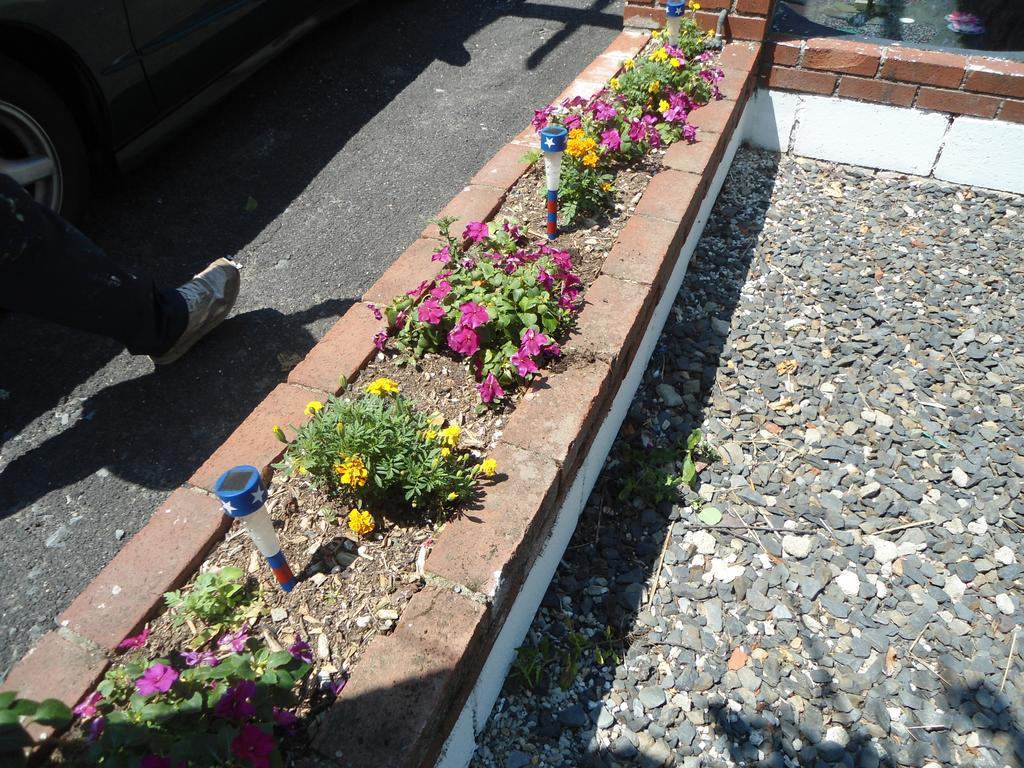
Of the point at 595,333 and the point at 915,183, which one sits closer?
the point at 595,333

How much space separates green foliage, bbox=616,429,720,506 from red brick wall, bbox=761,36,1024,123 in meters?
2.52

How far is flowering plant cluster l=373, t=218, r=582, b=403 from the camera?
7.78 feet

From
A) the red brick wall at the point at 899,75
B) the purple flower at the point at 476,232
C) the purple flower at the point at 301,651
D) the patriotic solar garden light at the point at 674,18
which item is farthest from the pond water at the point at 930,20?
the purple flower at the point at 301,651

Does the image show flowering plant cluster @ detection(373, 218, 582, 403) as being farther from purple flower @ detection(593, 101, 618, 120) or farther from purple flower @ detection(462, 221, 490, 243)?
purple flower @ detection(593, 101, 618, 120)

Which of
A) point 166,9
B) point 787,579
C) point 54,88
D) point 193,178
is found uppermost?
point 166,9

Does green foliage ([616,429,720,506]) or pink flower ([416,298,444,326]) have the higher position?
pink flower ([416,298,444,326])

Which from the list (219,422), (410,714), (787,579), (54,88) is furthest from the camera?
(54,88)

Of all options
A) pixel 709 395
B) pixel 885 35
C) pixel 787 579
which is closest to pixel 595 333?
pixel 709 395

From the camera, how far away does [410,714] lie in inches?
62.3

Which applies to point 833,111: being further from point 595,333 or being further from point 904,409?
point 595,333

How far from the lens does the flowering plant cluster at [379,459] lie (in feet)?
6.53

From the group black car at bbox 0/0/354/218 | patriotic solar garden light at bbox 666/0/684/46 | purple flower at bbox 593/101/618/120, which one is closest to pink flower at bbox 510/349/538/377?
purple flower at bbox 593/101/618/120

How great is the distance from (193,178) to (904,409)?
3.70 m

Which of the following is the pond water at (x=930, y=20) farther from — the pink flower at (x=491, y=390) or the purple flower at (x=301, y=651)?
the purple flower at (x=301, y=651)
